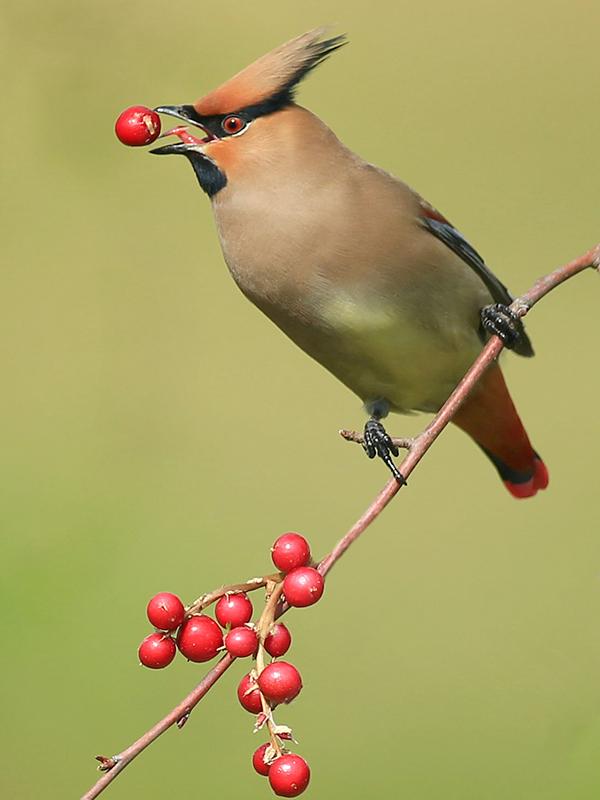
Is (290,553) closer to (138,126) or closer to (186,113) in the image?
(138,126)

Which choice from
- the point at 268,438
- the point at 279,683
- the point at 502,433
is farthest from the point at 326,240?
the point at 268,438

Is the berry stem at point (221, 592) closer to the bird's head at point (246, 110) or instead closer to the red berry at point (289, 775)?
the red berry at point (289, 775)

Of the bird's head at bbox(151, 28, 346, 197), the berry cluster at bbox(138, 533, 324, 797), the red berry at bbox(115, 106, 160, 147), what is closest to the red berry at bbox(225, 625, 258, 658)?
the berry cluster at bbox(138, 533, 324, 797)

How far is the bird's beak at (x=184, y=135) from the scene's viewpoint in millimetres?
2660

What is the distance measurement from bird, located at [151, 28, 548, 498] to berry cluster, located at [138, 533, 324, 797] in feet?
2.39

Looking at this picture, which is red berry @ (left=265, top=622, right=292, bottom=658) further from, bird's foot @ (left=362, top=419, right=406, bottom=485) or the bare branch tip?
bird's foot @ (left=362, top=419, right=406, bottom=485)

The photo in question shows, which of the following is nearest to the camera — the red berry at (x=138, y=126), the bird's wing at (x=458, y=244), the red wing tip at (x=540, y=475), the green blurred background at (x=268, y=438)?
the red berry at (x=138, y=126)

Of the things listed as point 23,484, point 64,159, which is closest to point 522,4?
point 64,159

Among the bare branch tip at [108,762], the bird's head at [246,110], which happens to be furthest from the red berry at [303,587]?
the bird's head at [246,110]

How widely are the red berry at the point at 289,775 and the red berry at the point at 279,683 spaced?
7 cm

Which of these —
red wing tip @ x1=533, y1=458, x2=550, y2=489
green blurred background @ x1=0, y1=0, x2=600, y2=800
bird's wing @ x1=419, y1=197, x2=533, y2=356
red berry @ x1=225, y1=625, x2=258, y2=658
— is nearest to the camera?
red berry @ x1=225, y1=625, x2=258, y2=658

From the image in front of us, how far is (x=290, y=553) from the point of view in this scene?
201 cm

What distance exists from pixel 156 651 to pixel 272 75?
118 cm

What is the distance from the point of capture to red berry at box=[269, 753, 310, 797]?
73.6 inches
